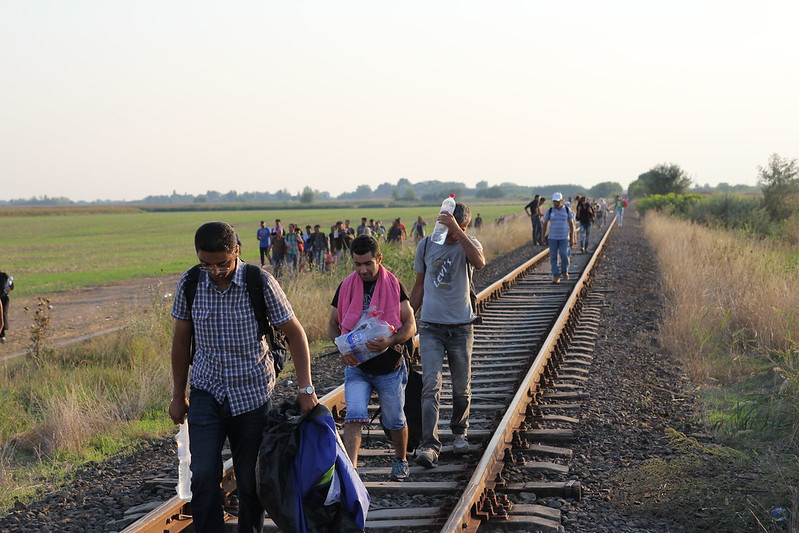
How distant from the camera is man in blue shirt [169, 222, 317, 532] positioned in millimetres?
4105

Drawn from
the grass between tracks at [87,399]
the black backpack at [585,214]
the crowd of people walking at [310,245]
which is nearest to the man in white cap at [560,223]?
the crowd of people walking at [310,245]

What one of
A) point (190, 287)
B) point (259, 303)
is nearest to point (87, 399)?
point (190, 287)

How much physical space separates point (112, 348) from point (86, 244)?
5117 cm

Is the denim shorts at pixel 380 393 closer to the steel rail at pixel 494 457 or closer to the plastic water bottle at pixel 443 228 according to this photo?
the steel rail at pixel 494 457

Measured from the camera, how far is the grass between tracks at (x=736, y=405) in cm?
506

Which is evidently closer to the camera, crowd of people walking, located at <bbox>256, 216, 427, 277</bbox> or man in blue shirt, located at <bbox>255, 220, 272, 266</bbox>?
crowd of people walking, located at <bbox>256, 216, 427, 277</bbox>

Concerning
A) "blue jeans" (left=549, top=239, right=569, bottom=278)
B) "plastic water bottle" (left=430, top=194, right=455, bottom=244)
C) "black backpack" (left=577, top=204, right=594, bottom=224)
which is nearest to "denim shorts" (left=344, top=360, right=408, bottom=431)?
"plastic water bottle" (left=430, top=194, right=455, bottom=244)

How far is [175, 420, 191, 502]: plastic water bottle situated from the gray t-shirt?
213cm

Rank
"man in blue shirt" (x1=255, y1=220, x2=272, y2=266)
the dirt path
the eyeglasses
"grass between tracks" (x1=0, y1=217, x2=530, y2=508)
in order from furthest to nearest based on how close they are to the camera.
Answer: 1. "man in blue shirt" (x1=255, y1=220, x2=272, y2=266)
2. the dirt path
3. "grass between tracks" (x1=0, y1=217, x2=530, y2=508)
4. the eyeglasses

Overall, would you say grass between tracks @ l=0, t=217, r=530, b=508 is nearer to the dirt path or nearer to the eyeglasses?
the dirt path

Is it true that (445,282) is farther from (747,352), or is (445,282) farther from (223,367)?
(747,352)

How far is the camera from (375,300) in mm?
5297

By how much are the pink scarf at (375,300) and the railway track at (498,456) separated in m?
1.13

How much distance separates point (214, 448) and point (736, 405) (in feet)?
17.2
